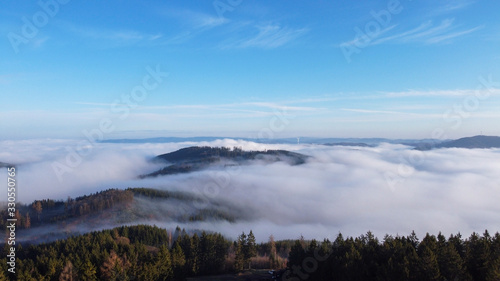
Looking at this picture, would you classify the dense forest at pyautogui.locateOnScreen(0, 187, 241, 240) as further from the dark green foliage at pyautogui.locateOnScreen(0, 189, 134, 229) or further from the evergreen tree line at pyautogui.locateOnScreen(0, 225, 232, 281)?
the evergreen tree line at pyautogui.locateOnScreen(0, 225, 232, 281)

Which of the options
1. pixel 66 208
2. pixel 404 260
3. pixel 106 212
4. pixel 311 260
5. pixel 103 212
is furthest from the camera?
pixel 66 208

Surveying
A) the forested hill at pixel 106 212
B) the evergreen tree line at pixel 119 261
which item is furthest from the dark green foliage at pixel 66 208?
the evergreen tree line at pixel 119 261

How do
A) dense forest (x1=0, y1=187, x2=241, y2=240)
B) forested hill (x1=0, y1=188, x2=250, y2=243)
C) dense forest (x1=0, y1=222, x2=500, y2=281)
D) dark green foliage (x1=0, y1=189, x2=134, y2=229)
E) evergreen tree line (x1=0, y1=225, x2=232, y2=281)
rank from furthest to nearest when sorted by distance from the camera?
dark green foliage (x1=0, y1=189, x2=134, y2=229) → dense forest (x1=0, y1=187, x2=241, y2=240) → forested hill (x1=0, y1=188, x2=250, y2=243) → evergreen tree line (x1=0, y1=225, x2=232, y2=281) → dense forest (x1=0, y1=222, x2=500, y2=281)

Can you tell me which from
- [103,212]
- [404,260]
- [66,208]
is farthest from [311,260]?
[66,208]

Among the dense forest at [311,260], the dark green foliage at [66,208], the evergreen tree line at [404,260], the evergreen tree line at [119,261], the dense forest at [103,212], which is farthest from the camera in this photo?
the dark green foliage at [66,208]

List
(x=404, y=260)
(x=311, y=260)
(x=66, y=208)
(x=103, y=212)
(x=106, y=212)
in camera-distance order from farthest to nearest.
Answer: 1. (x=66, y=208)
2. (x=103, y=212)
3. (x=106, y=212)
4. (x=311, y=260)
5. (x=404, y=260)

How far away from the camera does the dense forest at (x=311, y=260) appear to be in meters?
28.5

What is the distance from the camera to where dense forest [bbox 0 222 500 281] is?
2845 centimetres

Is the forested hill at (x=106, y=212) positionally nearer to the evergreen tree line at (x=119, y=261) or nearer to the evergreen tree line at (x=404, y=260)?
the evergreen tree line at (x=119, y=261)

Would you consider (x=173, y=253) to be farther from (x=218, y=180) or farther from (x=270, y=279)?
(x=218, y=180)

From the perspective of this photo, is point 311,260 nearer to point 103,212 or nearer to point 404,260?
point 404,260

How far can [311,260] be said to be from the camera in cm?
3888

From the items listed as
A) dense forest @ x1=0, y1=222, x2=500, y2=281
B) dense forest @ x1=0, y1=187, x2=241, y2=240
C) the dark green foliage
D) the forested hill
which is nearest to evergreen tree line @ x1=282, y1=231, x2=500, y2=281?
dense forest @ x1=0, y1=222, x2=500, y2=281

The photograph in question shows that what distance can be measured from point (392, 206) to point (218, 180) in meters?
110
